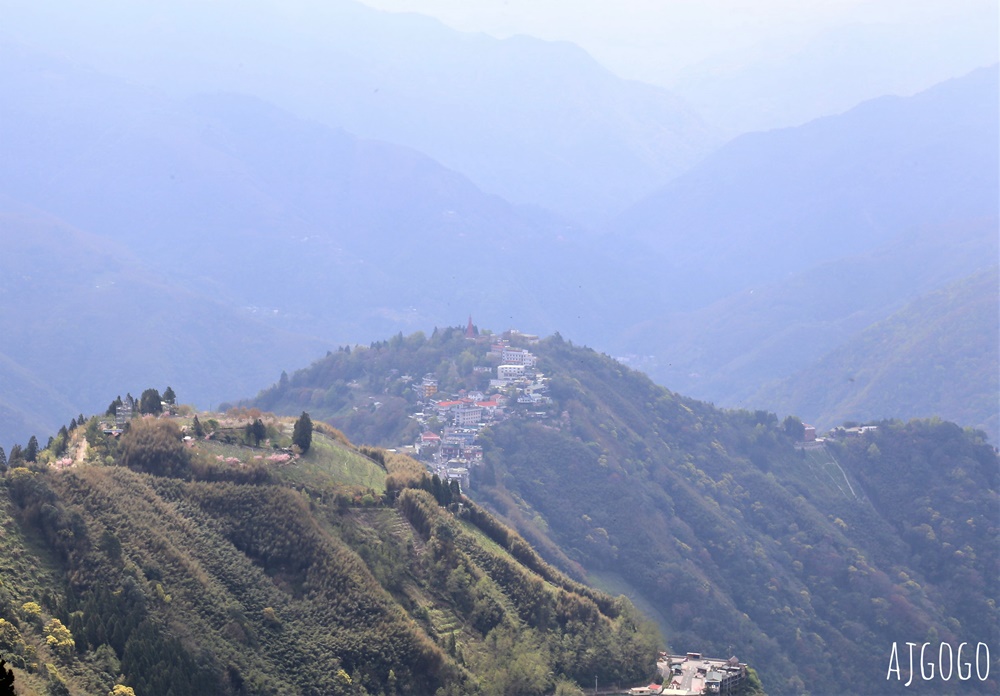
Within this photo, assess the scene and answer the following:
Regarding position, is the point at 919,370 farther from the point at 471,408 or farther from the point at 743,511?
the point at 471,408

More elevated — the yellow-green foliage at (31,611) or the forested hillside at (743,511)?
the forested hillside at (743,511)

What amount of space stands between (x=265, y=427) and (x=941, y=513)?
60.9 metres

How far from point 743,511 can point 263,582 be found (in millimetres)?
59957

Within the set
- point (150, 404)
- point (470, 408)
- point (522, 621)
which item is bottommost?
point (522, 621)

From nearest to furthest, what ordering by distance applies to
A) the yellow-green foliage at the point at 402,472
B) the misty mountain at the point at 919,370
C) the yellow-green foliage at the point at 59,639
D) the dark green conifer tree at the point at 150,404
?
the yellow-green foliage at the point at 59,639 < the yellow-green foliage at the point at 402,472 < the dark green conifer tree at the point at 150,404 < the misty mountain at the point at 919,370

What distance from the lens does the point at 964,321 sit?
7072 inches

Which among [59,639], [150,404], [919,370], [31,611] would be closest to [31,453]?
[150,404]

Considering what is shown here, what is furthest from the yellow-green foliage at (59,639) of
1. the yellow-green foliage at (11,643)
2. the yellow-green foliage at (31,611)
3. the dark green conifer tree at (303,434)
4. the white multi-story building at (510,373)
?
the white multi-story building at (510,373)

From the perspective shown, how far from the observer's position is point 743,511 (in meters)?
99.3

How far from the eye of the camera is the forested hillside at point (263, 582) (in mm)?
40156

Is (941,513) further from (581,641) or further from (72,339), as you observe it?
(72,339)

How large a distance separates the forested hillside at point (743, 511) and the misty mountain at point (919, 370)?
53084mm

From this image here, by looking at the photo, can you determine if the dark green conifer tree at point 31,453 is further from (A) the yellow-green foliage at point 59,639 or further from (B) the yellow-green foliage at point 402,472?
(B) the yellow-green foliage at point 402,472

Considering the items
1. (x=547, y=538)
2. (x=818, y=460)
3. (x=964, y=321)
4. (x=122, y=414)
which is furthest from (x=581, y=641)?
(x=964, y=321)
